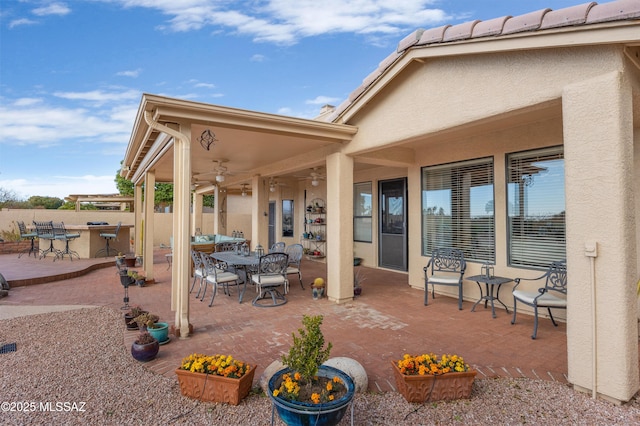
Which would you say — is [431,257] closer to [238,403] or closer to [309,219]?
[238,403]

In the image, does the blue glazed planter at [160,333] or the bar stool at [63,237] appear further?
the bar stool at [63,237]

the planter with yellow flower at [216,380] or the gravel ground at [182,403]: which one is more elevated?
the planter with yellow flower at [216,380]

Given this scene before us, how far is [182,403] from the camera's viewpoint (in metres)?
2.51

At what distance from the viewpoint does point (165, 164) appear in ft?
23.3

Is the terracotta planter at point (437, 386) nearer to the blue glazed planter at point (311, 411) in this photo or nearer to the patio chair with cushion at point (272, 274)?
the blue glazed planter at point (311, 411)

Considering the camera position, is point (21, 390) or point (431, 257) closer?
point (21, 390)

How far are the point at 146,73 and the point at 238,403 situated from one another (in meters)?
12.0

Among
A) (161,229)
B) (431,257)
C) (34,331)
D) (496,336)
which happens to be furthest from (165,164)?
(161,229)

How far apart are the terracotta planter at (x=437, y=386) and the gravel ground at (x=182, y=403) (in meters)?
0.06

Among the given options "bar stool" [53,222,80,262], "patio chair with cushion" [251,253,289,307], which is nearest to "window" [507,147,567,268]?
"patio chair with cushion" [251,253,289,307]

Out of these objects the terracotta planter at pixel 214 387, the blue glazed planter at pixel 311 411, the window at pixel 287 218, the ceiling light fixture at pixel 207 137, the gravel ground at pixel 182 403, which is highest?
the ceiling light fixture at pixel 207 137

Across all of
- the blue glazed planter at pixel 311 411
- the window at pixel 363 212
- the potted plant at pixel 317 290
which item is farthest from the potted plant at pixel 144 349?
the window at pixel 363 212

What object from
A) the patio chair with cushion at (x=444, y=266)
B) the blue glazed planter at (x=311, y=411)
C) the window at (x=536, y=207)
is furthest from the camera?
the patio chair with cushion at (x=444, y=266)

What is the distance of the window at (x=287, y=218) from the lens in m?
12.1
